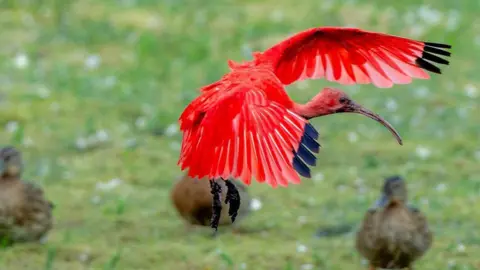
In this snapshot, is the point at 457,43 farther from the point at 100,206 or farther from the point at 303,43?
the point at 303,43

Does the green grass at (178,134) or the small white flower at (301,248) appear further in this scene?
the green grass at (178,134)

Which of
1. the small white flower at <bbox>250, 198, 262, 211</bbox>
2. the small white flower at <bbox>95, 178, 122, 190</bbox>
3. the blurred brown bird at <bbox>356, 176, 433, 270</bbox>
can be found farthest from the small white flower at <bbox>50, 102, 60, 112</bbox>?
the blurred brown bird at <bbox>356, 176, 433, 270</bbox>

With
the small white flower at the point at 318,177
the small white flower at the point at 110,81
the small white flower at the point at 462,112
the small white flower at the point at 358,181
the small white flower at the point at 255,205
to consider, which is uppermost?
the small white flower at the point at 110,81

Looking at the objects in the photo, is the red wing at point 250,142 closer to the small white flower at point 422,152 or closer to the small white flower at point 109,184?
the small white flower at point 109,184

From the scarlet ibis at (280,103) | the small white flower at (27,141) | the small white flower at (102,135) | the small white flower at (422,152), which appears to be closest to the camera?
the scarlet ibis at (280,103)

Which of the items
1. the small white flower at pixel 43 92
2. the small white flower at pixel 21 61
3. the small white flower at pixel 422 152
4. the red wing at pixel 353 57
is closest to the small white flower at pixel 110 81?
the small white flower at pixel 43 92

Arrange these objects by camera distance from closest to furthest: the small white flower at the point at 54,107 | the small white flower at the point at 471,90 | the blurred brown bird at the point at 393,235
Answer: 1. the blurred brown bird at the point at 393,235
2. the small white flower at the point at 54,107
3. the small white flower at the point at 471,90

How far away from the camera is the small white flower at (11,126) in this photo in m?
10.7

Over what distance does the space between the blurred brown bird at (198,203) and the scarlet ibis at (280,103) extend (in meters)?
2.03

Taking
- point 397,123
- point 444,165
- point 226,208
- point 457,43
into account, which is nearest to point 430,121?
point 397,123

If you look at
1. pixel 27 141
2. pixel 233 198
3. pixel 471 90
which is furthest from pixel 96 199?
pixel 471 90

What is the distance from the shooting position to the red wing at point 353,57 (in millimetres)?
6039

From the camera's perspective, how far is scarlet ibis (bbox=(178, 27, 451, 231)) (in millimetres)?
5074

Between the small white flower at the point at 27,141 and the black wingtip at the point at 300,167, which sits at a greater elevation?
the small white flower at the point at 27,141
